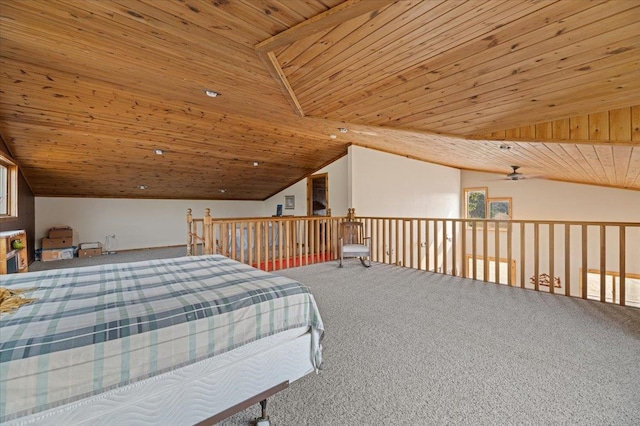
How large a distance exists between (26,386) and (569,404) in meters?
2.40

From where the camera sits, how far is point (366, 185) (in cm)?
601

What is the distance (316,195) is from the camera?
25.9 ft

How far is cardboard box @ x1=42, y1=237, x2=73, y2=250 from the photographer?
20.2 feet

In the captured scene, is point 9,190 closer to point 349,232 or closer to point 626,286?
point 349,232

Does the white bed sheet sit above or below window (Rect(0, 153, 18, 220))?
below

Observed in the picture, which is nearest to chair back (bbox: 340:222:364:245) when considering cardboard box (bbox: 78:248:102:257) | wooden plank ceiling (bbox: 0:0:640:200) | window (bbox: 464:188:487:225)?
wooden plank ceiling (bbox: 0:0:640:200)

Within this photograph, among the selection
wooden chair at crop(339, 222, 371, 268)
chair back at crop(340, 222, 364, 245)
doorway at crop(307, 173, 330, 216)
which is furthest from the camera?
doorway at crop(307, 173, 330, 216)

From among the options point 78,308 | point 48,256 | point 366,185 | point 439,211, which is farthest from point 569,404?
point 48,256

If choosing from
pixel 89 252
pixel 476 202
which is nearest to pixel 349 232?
pixel 476 202

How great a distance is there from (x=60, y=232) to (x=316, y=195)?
6214 mm

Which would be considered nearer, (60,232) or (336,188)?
(60,232)

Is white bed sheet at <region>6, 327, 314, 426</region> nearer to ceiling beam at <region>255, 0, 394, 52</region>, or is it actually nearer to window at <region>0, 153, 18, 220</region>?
ceiling beam at <region>255, 0, 394, 52</region>

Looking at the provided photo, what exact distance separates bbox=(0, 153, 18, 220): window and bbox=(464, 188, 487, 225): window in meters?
10.5

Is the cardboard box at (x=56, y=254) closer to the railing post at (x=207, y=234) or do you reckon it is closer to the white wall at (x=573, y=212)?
the railing post at (x=207, y=234)
